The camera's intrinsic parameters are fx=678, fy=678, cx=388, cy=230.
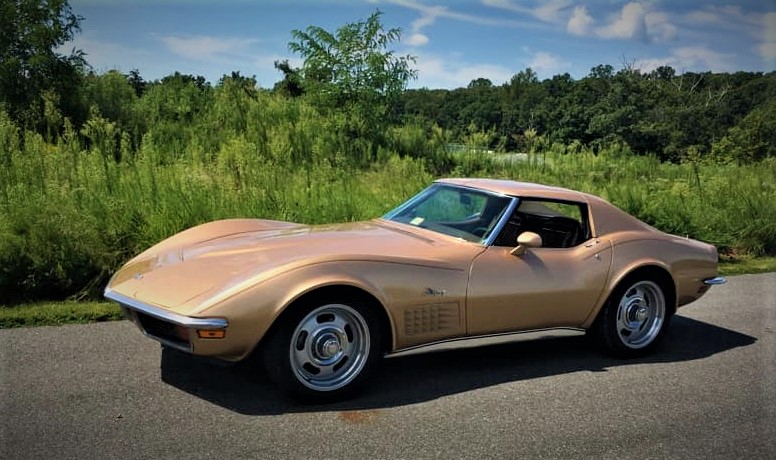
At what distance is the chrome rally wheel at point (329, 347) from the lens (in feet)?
13.0

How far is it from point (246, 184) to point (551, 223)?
18.5ft

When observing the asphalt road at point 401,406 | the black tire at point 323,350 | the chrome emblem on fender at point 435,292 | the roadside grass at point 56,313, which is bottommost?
the asphalt road at point 401,406

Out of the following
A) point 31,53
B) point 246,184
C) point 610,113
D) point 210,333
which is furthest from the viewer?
point 610,113

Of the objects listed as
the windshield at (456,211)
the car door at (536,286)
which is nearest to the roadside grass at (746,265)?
the car door at (536,286)

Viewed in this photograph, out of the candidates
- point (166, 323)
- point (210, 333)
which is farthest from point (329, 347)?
point (166, 323)

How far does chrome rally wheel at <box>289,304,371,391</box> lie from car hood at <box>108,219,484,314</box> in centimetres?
34

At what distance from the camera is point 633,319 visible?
5367 millimetres

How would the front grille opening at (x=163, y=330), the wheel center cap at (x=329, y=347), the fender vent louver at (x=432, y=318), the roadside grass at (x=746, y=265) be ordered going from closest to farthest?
the front grille opening at (x=163, y=330) < the wheel center cap at (x=329, y=347) < the fender vent louver at (x=432, y=318) < the roadside grass at (x=746, y=265)

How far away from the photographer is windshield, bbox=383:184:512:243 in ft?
16.5

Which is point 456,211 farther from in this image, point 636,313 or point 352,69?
point 352,69

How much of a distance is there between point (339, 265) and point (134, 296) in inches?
48.8

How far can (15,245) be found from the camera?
6.57 meters

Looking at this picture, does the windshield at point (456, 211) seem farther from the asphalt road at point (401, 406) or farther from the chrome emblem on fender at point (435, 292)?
the asphalt road at point (401, 406)

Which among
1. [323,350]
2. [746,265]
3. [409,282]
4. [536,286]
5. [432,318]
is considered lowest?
[746,265]
